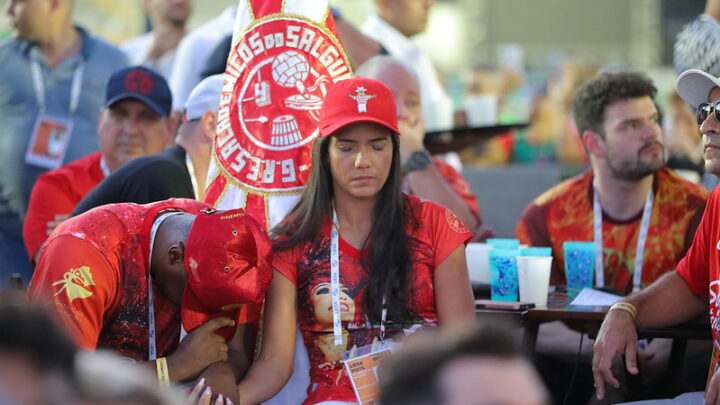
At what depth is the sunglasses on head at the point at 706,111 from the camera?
349 cm

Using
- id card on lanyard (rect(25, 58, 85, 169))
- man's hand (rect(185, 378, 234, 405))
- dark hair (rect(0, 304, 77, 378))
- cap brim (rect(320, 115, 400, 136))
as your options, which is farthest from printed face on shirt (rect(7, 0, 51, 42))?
dark hair (rect(0, 304, 77, 378))

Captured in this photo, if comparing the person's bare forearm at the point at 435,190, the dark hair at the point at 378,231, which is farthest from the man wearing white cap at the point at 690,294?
the person's bare forearm at the point at 435,190

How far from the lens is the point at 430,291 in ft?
11.6

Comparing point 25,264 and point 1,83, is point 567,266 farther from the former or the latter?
point 1,83

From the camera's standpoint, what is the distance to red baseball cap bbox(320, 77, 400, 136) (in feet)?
11.7

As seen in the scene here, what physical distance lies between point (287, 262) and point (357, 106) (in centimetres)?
59

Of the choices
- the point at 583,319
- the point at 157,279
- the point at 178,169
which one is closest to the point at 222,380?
the point at 157,279

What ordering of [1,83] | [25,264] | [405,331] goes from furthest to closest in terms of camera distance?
→ 1. [1,83]
2. [25,264]
3. [405,331]

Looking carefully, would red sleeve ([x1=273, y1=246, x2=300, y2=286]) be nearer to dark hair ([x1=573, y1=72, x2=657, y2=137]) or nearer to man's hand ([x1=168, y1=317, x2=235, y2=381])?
man's hand ([x1=168, y1=317, x2=235, y2=381])

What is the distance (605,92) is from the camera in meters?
4.77

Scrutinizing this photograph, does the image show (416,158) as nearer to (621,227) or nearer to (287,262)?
(621,227)

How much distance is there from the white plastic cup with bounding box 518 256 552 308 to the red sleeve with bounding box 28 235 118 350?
160cm

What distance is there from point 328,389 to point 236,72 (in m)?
1.34

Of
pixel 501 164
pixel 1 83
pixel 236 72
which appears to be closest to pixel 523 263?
pixel 236 72
